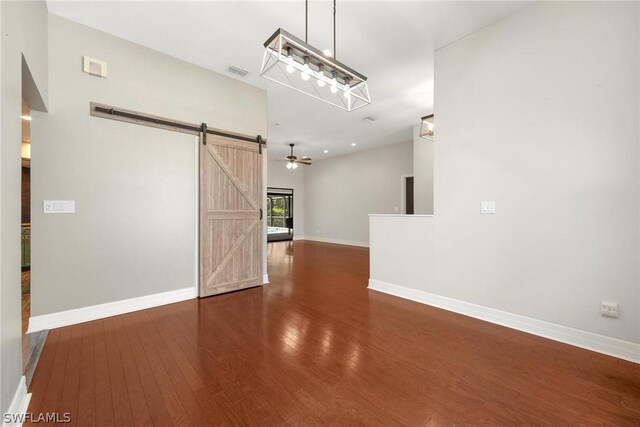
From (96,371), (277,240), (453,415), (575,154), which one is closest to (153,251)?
(96,371)

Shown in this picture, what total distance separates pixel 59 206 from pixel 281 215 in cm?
846

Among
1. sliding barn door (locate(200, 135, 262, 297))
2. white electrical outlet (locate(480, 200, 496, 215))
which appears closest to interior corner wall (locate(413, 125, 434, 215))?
white electrical outlet (locate(480, 200, 496, 215))

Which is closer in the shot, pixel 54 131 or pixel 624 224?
pixel 624 224

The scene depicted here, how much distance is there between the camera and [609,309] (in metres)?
2.28

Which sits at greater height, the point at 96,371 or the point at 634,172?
the point at 634,172

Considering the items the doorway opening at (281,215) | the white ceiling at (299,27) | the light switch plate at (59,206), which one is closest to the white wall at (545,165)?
the white ceiling at (299,27)

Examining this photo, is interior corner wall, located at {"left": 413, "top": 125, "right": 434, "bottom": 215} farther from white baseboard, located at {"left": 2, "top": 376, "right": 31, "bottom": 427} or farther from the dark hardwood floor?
white baseboard, located at {"left": 2, "top": 376, "right": 31, "bottom": 427}

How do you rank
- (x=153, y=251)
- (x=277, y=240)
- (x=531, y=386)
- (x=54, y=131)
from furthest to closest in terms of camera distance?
(x=277, y=240) < (x=153, y=251) < (x=54, y=131) < (x=531, y=386)

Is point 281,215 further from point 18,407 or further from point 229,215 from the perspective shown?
point 18,407

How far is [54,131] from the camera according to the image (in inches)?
108

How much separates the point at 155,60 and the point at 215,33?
952 millimetres

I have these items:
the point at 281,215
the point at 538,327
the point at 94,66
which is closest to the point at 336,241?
the point at 281,215

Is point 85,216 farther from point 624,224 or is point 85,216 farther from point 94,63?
point 624,224

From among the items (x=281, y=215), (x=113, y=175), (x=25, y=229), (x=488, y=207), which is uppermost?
(x=113, y=175)
